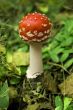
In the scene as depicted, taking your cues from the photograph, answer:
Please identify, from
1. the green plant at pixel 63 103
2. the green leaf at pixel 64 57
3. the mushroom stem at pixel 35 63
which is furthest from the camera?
the green leaf at pixel 64 57

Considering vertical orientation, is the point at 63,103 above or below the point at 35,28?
below

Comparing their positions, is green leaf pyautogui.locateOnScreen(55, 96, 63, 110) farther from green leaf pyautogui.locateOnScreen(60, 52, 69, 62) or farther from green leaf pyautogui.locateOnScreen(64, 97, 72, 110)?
green leaf pyautogui.locateOnScreen(60, 52, 69, 62)

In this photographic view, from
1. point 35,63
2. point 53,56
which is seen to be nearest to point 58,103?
point 35,63

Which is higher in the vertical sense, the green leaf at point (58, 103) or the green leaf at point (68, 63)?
the green leaf at point (68, 63)

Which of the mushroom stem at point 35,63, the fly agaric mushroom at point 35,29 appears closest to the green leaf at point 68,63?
the mushroom stem at point 35,63

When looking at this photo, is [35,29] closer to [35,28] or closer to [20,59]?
[35,28]

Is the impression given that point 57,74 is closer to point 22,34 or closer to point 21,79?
point 21,79

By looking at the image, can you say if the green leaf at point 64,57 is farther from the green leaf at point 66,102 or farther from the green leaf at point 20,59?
the green leaf at point 66,102

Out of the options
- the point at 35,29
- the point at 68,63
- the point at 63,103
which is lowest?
the point at 63,103
